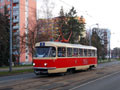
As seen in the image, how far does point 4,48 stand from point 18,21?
24.2 metres

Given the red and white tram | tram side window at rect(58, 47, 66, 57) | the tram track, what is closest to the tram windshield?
the red and white tram

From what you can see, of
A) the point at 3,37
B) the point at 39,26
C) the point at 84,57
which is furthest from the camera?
the point at 3,37

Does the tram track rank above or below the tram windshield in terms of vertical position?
below

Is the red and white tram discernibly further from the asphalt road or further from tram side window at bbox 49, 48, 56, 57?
the asphalt road

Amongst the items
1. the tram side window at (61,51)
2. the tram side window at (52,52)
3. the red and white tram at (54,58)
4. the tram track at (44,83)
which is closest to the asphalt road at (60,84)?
the tram track at (44,83)

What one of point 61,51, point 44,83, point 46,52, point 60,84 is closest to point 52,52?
point 46,52

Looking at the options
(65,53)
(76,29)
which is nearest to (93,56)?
(65,53)

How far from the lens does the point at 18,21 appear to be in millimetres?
61500

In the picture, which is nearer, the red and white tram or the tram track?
the tram track

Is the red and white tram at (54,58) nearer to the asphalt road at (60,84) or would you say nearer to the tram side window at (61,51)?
the tram side window at (61,51)

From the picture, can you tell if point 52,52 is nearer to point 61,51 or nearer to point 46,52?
point 46,52

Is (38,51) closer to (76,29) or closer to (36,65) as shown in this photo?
(36,65)

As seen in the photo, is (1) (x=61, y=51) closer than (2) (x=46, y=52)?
No

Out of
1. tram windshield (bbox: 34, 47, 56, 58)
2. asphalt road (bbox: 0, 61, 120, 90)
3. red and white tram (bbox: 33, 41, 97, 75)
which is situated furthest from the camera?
tram windshield (bbox: 34, 47, 56, 58)
